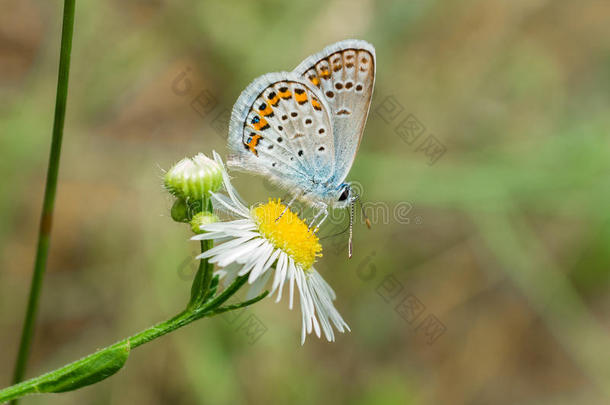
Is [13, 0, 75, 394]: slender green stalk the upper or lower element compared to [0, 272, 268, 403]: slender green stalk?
upper

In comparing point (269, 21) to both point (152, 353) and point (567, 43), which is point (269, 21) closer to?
point (152, 353)

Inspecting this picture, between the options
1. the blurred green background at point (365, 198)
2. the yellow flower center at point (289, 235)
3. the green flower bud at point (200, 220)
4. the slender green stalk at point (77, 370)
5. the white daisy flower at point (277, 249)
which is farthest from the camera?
the blurred green background at point (365, 198)

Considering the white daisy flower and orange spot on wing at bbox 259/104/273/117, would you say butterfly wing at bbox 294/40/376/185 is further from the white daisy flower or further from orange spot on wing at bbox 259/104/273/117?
the white daisy flower

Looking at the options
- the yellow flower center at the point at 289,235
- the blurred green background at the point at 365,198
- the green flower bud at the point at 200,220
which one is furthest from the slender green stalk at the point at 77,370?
the blurred green background at the point at 365,198

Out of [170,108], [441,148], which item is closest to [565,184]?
[441,148]

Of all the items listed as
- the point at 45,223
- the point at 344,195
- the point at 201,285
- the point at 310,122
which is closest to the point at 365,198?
the point at 344,195

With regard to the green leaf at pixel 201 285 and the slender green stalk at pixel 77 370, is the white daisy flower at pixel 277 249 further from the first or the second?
the slender green stalk at pixel 77 370

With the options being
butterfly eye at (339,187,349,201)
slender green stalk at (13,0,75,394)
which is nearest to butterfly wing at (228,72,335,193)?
butterfly eye at (339,187,349,201)
